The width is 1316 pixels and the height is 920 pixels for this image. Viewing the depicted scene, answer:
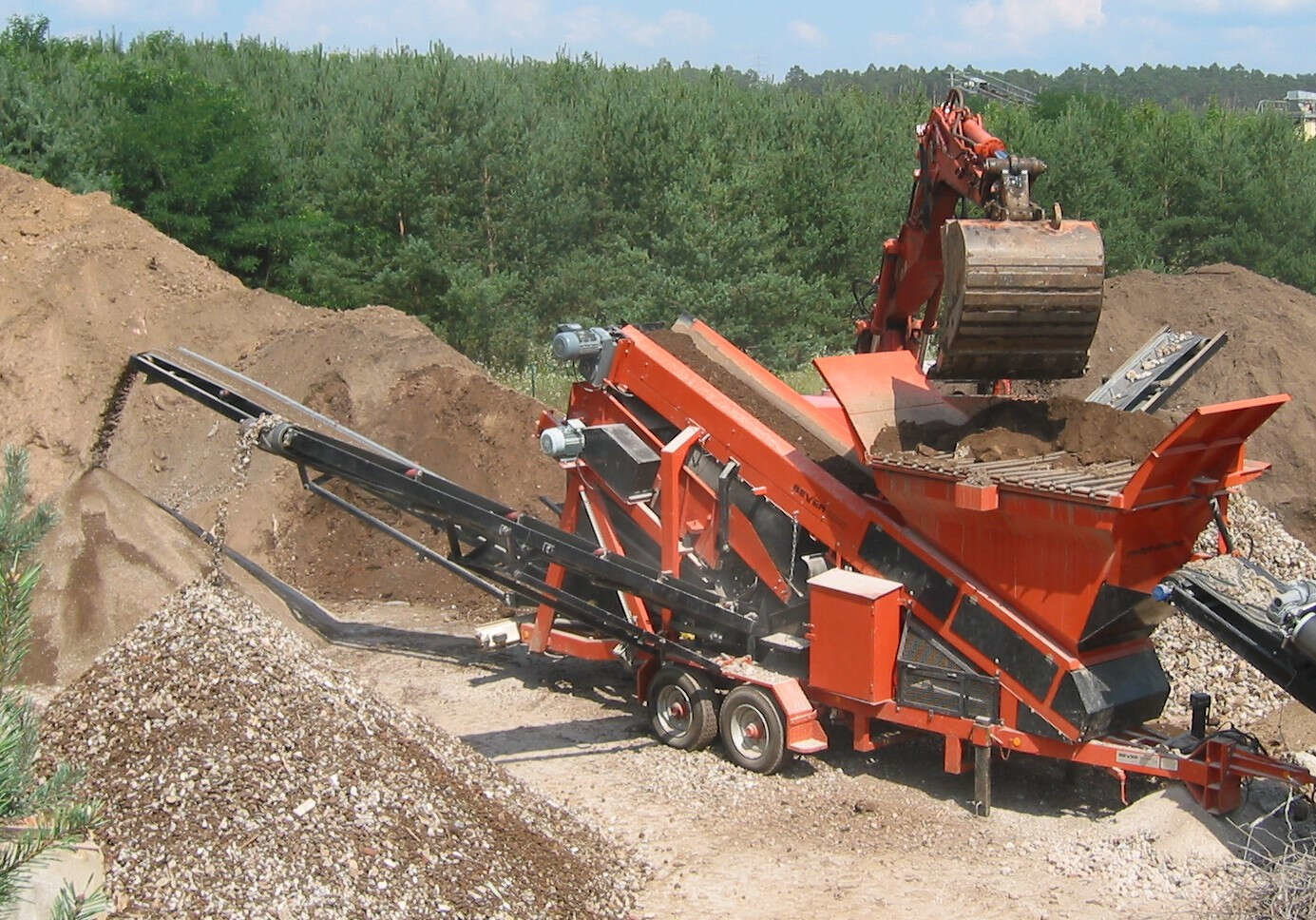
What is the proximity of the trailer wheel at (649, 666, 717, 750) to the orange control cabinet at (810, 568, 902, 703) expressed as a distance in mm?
865

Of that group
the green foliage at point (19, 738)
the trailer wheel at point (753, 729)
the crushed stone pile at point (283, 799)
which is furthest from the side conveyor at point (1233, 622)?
the green foliage at point (19, 738)

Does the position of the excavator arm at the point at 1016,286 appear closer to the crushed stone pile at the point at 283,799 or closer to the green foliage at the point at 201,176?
the crushed stone pile at the point at 283,799

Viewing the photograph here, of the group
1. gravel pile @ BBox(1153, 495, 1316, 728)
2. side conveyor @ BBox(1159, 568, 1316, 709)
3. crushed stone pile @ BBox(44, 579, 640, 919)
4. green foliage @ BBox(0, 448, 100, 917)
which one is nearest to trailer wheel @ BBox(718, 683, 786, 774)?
crushed stone pile @ BBox(44, 579, 640, 919)

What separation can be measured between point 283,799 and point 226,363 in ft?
32.4

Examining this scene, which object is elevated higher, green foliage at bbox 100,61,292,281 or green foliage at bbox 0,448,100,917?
green foliage at bbox 100,61,292,281

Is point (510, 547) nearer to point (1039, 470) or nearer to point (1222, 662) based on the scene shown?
point (1039, 470)

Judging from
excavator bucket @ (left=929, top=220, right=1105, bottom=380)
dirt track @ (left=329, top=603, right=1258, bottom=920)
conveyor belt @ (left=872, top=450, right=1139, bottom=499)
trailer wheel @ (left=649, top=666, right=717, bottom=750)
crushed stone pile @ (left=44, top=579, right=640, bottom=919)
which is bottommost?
dirt track @ (left=329, top=603, right=1258, bottom=920)

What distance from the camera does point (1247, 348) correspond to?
1584 cm

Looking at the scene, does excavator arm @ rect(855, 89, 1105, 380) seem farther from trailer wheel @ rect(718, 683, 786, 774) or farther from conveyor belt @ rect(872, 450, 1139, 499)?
trailer wheel @ rect(718, 683, 786, 774)

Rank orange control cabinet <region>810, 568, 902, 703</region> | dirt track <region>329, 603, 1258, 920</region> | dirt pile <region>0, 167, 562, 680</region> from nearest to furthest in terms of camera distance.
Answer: dirt track <region>329, 603, 1258, 920</region> → orange control cabinet <region>810, 568, 902, 703</region> → dirt pile <region>0, 167, 562, 680</region>

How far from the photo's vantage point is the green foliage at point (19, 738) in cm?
288

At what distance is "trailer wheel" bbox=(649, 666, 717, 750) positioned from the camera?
8.23 meters

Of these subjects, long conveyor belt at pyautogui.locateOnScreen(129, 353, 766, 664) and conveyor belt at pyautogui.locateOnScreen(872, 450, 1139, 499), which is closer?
conveyor belt at pyautogui.locateOnScreen(872, 450, 1139, 499)

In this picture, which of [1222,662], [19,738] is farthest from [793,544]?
[19,738]
